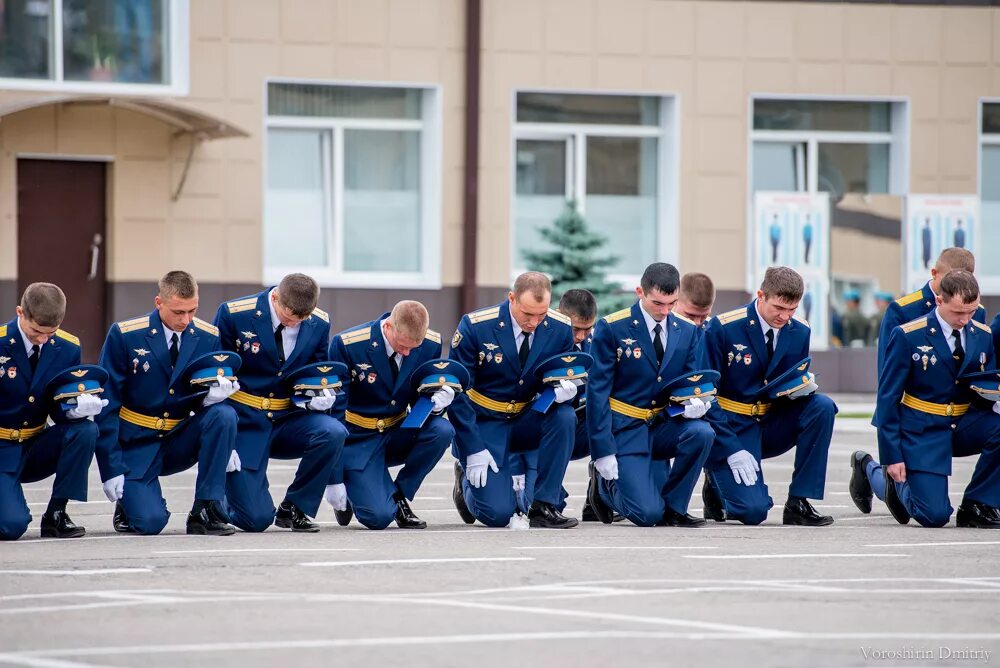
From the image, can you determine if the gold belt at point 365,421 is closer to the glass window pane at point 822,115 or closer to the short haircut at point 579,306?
the short haircut at point 579,306

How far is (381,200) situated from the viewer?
2383 centimetres

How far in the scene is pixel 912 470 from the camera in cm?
1201

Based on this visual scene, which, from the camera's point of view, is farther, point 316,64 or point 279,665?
point 316,64

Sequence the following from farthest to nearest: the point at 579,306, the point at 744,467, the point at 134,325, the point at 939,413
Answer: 1. the point at 579,306
2. the point at 744,467
3. the point at 939,413
4. the point at 134,325

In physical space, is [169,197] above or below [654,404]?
above

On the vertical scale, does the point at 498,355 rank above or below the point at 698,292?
below

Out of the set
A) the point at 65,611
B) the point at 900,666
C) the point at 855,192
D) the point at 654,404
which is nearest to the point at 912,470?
the point at 654,404

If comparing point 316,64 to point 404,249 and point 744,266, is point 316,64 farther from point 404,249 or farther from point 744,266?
point 744,266

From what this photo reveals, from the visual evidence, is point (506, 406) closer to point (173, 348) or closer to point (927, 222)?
point (173, 348)

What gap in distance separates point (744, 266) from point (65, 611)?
17.5m

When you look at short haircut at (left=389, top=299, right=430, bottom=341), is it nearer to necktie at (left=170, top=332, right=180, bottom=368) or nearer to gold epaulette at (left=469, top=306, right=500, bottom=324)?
gold epaulette at (left=469, top=306, right=500, bottom=324)

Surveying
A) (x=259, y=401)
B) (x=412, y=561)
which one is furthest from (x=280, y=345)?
(x=412, y=561)

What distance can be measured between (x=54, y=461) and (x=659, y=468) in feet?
13.1

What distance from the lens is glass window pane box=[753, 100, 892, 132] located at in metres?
24.9
